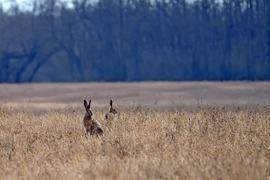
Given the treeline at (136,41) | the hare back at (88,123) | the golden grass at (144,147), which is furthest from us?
the treeline at (136,41)

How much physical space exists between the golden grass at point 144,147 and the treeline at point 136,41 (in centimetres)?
3762

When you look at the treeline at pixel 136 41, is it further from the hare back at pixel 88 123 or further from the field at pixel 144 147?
the hare back at pixel 88 123

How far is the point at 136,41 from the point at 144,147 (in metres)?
46.3

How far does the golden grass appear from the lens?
313 inches

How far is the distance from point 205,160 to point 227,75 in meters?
42.6

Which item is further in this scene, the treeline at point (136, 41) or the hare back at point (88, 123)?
the treeline at point (136, 41)

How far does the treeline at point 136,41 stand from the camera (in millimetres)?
52625

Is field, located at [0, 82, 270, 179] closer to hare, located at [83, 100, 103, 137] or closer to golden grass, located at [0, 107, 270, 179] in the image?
golden grass, located at [0, 107, 270, 179]

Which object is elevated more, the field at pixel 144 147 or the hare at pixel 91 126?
the hare at pixel 91 126

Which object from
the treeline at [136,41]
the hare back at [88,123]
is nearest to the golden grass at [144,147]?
the hare back at [88,123]

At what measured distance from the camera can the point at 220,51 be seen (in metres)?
54.0

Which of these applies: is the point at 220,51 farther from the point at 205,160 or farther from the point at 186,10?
the point at 205,160

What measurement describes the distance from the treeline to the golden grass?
37.6 meters

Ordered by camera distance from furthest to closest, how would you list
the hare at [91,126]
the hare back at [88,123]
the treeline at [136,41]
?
the treeline at [136,41], the hare back at [88,123], the hare at [91,126]
